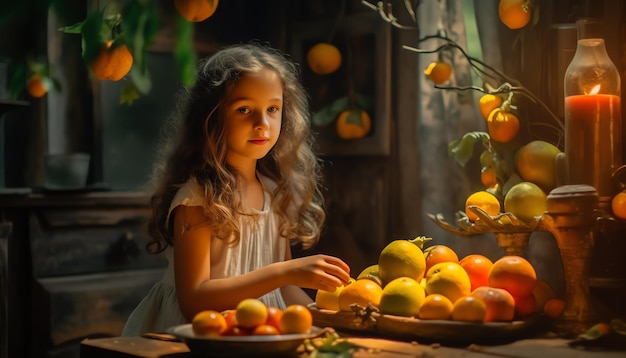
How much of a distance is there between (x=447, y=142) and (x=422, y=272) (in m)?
0.90

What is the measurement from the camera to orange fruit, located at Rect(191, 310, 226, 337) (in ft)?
3.74

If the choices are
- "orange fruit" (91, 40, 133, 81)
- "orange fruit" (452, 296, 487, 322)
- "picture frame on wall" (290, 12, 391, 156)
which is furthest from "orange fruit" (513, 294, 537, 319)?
"picture frame on wall" (290, 12, 391, 156)

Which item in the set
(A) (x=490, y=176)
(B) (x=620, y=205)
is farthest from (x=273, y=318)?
(A) (x=490, y=176)

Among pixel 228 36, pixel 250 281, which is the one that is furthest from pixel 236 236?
pixel 228 36

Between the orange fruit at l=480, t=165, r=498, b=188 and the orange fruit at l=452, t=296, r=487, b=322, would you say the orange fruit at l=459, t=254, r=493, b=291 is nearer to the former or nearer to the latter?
the orange fruit at l=452, t=296, r=487, b=322

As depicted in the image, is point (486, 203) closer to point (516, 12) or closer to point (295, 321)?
point (516, 12)

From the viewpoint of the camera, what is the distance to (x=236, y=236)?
1739 mm

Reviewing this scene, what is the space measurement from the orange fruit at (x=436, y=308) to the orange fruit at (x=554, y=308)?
0.24 meters

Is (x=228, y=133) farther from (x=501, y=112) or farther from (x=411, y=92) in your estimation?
(x=411, y=92)

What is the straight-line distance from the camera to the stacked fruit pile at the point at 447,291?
51.4 inches

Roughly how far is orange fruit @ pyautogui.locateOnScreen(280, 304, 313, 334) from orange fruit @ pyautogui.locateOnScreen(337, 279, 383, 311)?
235 mm

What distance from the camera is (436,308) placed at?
4.25 ft

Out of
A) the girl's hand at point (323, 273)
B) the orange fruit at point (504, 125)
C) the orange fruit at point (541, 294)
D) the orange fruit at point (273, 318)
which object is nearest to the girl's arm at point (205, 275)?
the girl's hand at point (323, 273)

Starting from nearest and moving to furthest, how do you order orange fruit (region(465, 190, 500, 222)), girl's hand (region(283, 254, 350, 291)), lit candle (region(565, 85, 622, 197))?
girl's hand (region(283, 254, 350, 291)), lit candle (region(565, 85, 622, 197)), orange fruit (region(465, 190, 500, 222))
